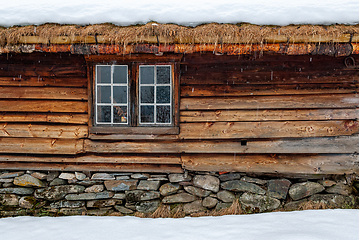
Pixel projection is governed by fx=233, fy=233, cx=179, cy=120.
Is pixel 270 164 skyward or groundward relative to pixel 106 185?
skyward

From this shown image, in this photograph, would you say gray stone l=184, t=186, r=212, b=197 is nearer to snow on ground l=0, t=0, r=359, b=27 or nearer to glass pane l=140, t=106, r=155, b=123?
glass pane l=140, t=106, r=155, b=123

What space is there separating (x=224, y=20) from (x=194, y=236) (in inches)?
120

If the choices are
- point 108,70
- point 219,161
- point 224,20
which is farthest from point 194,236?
point 224,20

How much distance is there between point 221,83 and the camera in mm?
3758

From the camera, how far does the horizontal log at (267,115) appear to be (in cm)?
371

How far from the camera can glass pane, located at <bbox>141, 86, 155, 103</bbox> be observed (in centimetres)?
381

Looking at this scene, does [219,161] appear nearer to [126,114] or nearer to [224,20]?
[126,114]

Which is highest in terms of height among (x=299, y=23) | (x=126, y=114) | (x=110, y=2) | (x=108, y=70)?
(x=110, y=2)

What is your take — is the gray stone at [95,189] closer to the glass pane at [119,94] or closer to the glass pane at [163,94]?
the glass pane at [119,94]

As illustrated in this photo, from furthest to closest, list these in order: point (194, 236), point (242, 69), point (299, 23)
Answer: point (242, 69)
point (299, 23)
point (194, 236)

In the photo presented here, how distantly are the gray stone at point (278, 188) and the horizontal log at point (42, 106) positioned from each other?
130 inches

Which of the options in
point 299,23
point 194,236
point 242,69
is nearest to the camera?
point 194,236

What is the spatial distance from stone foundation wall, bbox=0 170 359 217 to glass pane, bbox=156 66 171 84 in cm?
155

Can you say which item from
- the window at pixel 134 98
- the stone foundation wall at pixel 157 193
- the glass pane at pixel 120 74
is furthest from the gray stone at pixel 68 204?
the glass pane at pixel 120 74
